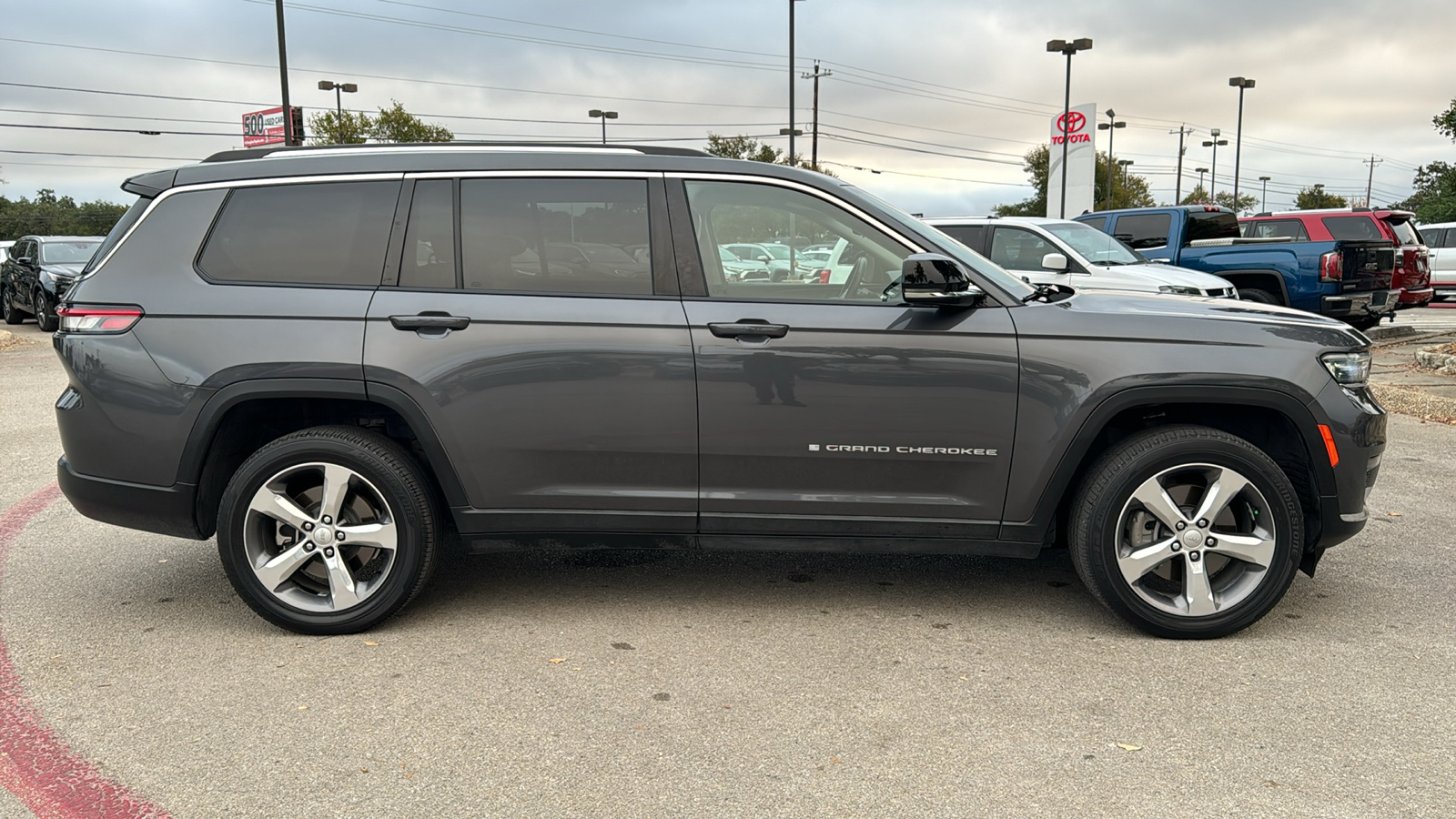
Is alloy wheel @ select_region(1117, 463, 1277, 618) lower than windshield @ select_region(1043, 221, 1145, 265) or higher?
lower

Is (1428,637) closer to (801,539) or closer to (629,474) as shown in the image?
(801,539)

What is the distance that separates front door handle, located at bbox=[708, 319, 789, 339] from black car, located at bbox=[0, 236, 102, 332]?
17.9 metres

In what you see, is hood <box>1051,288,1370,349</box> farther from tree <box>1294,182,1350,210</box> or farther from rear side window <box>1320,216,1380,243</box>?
tree <box>1294,182,1350,210</box>

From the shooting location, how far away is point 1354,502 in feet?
12.9

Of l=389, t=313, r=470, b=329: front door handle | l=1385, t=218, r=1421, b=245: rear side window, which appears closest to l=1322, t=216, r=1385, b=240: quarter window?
l=1385, t=218, r=1421, b=245: rear side window

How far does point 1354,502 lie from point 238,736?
3936 millimetres

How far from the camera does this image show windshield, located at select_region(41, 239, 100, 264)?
19.2m

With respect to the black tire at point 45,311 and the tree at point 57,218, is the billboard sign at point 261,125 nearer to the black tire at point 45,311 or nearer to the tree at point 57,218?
the black tire at point 45,311

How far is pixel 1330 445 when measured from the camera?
3.86 m

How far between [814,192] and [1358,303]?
12.0m

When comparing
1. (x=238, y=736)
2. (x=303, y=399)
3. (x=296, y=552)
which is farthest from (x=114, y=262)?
(x=238, y=736)

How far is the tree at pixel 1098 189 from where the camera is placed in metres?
75.4

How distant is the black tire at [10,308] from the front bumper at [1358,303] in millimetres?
23128

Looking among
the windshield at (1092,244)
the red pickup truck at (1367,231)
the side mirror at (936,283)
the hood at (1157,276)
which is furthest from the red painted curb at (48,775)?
the red pickup truck at (1367,231)
